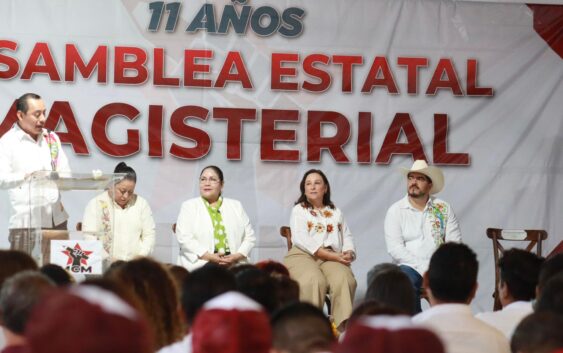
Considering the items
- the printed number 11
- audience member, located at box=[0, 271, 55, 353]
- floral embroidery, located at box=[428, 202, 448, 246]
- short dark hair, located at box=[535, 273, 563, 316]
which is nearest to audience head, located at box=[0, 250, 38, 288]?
audience member, located at box=[0, 271, 55, 353]

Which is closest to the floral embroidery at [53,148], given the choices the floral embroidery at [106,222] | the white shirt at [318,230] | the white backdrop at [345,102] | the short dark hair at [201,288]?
the floral embroidery at [106,222]

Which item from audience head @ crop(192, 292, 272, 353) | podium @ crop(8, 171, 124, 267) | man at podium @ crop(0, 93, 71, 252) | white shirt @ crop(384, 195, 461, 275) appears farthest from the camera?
white shirt @ crop(384, 195, 461, 275)

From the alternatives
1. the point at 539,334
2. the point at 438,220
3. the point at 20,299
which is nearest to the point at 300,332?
the point at 539,334

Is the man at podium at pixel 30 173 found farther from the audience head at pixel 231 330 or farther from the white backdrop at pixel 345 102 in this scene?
the audience head at pixel 231 330

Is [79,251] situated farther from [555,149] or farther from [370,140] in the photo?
[555,149]

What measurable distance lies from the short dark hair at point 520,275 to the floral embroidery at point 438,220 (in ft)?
9.38

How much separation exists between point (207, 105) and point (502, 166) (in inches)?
86.9

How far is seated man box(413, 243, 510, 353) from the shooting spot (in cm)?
278

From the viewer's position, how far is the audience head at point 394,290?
132 inches

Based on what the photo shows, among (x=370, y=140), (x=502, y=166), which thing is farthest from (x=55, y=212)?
(x=502, y=166)

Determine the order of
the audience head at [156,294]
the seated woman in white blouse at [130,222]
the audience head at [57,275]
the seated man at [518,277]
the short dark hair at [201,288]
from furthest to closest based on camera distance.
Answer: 1. the seated woman in white blouse at [130,222]
2. the seated man at [518,277]
3. the audience head at [57,275]
4. the audience head at [156,294]
5. the short dark hair at [201,288]

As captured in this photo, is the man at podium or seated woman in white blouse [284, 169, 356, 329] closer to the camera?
the man at podium

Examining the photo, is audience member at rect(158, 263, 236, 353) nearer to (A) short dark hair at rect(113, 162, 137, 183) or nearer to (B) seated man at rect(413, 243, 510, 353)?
(B) seated man at rect(413, 243, 510, 353)

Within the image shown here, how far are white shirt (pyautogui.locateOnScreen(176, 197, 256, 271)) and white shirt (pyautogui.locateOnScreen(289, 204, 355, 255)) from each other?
0.31 m
